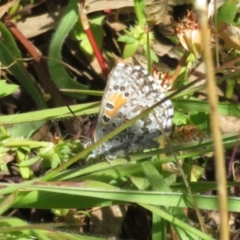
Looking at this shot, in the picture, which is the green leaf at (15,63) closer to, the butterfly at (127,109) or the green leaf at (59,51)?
the green leaf at (59,51)

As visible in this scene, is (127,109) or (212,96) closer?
(212,96)

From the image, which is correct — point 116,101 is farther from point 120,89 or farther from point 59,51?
point 59,51

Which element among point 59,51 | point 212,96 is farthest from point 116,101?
point 212,96

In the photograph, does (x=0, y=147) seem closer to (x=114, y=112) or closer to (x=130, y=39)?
(x=114, y=112)

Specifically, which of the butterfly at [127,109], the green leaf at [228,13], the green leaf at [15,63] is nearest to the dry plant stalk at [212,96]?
the butterfly at [127,109]

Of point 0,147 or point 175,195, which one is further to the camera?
point 0,147

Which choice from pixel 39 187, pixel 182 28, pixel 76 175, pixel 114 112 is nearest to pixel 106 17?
pixel 182 28

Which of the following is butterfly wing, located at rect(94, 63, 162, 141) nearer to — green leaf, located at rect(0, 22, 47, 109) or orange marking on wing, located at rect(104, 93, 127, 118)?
orange marking on wing, located at rect(104, 93, 127, 118)

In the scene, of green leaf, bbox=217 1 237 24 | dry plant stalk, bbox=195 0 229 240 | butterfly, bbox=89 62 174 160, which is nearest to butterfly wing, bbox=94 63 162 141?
butterfly, bbox=89 62 174 160
